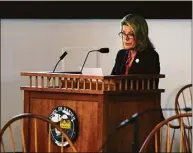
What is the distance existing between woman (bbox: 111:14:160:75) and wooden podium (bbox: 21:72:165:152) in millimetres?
177

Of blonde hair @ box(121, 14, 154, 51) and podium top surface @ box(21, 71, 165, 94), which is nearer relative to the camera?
podium top surface @ box(21, 71, 165, 94)

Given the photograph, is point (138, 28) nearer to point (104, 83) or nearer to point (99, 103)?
point (104, 83)

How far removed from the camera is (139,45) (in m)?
3.58

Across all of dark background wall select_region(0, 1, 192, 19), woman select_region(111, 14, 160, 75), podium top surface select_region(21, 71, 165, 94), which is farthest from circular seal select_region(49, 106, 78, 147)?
dark background wall select_region(0, 1, 192, 19)

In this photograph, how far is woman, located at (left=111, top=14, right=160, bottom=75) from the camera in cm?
352

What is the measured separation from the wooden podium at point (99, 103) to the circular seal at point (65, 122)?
0.02 meters

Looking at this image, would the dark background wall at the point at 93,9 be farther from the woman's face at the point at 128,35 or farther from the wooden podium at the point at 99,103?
the wooden podium at the point at 99,103

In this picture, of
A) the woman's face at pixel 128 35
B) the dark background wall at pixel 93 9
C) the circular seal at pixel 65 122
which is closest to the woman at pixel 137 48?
the woman's face at pixel 128 35

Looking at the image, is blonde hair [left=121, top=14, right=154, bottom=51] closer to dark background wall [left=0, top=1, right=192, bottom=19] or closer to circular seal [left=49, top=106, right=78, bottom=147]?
circular seal [left=49, top=106, right=78, bottom=147]

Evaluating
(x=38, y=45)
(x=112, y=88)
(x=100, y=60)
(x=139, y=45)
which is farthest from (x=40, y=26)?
(x=112, y=88)

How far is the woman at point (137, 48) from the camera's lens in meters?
3.52

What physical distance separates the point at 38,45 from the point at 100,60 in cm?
57

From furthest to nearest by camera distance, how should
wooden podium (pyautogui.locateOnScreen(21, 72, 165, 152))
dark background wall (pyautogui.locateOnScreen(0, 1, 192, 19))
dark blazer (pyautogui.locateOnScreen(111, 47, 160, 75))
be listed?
dark background wall (pyautogui.locateOnScreen(0, 1, 192, 19)) < dark blazer (pyautogui.locateOnScreen(111, 47, 160, 75)) < wooden podium (pyautogui.locateOnScreen(21, 72, 165, 152))

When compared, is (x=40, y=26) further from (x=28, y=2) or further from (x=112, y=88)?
(x=112, y=88)
